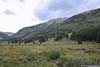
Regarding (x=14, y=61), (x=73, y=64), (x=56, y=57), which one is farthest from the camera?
(x=56, y=57)

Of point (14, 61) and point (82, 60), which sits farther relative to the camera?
point (14, 61)

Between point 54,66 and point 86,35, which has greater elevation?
point 86,35

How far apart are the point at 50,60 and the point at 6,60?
730 centimetres

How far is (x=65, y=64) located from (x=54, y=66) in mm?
2017

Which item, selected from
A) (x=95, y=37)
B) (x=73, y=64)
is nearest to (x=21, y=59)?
(x=73, y=64)

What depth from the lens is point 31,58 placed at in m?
47.2

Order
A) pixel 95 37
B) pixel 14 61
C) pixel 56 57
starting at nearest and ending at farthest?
pixel 14 61, pixel 56 57, pixel 95 37

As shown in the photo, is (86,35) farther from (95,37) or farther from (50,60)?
(50,60)

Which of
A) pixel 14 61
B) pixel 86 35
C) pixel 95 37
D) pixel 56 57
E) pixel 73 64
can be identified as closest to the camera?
pixel 73 64

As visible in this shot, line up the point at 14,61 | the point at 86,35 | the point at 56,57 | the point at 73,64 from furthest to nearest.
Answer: the point at 86,35 → the point at 56,57 → the point at 14,61 → the point at 73,64

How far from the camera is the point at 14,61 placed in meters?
43.4

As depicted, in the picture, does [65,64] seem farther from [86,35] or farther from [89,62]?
[86,35]

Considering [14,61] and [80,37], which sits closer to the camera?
[14,61]

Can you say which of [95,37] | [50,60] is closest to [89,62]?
[50,60]
